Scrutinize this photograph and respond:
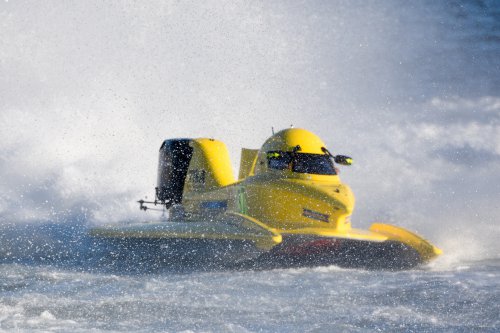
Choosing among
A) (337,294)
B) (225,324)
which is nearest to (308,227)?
(337,294)

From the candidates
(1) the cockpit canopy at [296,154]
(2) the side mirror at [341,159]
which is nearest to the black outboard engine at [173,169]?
(1) the cockpit canopy at [296,154]

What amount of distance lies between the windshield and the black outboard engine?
2.24 meters

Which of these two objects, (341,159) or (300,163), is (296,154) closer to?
(300,163)

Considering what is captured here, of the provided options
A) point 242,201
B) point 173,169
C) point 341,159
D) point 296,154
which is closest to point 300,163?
point 296,154

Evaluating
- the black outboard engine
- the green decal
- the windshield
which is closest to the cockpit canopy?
the windshield

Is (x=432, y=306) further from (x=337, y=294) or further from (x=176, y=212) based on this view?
(x=176, y=212)

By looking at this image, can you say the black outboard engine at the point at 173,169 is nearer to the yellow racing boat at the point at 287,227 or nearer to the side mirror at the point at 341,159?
the yellow racing boat at the point at 287,227

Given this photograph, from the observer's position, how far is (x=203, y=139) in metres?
10.5

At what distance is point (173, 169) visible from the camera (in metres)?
10.6

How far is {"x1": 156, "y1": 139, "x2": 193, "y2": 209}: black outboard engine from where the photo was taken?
10.5m

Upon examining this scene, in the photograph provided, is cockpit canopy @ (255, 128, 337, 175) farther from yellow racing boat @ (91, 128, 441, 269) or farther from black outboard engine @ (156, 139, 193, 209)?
black outboard engine @ (156, 139, 193, 209)

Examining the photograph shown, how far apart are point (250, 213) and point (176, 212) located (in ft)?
7.66

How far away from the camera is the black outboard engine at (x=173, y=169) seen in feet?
34.5

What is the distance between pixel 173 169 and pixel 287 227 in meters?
3.25
